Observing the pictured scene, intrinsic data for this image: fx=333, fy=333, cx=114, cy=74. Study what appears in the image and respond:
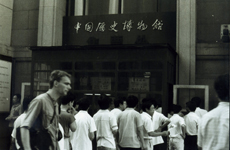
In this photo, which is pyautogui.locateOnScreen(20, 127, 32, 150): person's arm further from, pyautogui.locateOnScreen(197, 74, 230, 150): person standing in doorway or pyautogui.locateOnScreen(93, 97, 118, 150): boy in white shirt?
pyautogui.locateOnScreen(93, 97, 118, 150): boy in white shirt

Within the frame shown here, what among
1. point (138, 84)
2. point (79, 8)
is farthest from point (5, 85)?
point (79, 8)

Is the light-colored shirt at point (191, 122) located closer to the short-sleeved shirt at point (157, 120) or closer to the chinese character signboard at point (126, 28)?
the short-sleeved shirt at point (157, 120)

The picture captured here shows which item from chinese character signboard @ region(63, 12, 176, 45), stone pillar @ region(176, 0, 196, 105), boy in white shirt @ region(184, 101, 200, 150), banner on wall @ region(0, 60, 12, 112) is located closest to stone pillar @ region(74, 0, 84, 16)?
chinese character signboard @ region(63, 12, 176, 45)

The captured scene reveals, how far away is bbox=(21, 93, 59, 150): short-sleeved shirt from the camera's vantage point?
4031 mm

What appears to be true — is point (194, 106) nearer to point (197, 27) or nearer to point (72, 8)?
point (197, 27)

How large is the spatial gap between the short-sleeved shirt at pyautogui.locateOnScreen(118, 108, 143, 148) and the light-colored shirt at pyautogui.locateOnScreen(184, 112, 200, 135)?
182cm

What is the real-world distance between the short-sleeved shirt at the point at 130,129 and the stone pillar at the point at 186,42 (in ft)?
8.23

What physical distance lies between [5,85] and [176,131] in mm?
4150

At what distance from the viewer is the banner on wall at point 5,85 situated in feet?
21.3

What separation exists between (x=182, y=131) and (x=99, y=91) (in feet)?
7.42

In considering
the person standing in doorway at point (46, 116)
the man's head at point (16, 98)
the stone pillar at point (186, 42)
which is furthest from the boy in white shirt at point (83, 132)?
the stone pillar at point (186, 42)

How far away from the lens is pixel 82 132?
244 inches

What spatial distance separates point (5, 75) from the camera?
21.8 ft

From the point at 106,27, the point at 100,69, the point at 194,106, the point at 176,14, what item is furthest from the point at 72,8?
the point at 194,106
